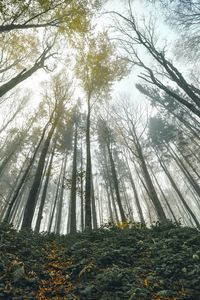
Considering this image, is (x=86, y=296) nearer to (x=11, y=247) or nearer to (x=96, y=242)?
(x=11, y=247)

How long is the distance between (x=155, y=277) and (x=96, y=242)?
275cm

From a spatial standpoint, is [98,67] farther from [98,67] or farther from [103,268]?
[103,268]

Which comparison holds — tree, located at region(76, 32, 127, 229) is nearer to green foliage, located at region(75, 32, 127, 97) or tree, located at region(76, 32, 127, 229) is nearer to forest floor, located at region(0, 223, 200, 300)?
green foliage, located at region(75, 32, 127, 97)

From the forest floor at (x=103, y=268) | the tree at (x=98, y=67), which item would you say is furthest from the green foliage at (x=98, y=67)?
the forest floor at (x=103, y=268)

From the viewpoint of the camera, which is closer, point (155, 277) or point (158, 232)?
point (155, 277)

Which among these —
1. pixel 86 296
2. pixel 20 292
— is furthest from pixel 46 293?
pixel 86 296

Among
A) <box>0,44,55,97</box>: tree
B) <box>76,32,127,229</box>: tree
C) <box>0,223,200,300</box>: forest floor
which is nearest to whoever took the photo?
<box>0,223,200,300</box>: forest floor

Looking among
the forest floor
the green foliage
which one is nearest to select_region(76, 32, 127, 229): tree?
the green foliage

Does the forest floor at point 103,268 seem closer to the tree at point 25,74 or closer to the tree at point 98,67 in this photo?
the tree at point 25,74

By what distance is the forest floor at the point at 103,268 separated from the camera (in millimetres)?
4023

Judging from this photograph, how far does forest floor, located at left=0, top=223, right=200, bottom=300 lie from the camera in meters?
4.02

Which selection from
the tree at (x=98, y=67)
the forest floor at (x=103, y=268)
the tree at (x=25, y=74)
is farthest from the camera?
the tree at (x=98, y=67)

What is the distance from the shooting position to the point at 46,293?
4121 mm

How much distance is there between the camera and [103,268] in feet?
16.7
